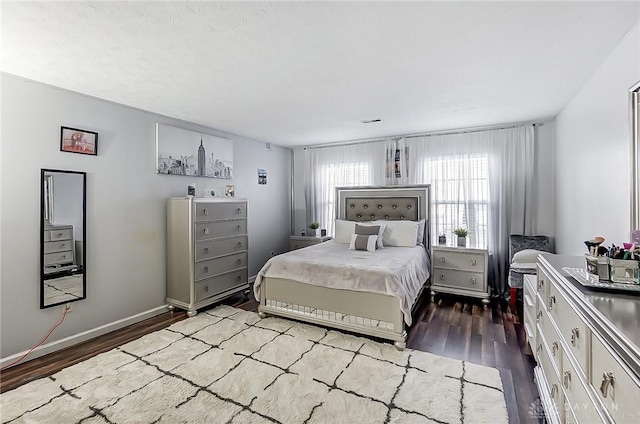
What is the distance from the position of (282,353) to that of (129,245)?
2.14m

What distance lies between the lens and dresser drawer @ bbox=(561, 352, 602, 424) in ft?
3.72

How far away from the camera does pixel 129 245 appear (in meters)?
3.36

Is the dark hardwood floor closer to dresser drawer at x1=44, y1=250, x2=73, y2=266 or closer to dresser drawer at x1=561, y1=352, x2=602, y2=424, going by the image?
dresser drawer at x1=561, y1=352, x2=602, y2=424

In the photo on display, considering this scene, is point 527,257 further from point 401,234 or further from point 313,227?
point 313,227

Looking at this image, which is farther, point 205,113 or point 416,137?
point 416,137

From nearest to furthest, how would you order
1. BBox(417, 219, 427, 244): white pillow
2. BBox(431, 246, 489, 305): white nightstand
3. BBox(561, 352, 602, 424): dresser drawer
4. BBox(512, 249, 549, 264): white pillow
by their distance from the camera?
BBox(561, 352, 602, 424): dresser drawer
BBox(512, 249, 549, 264): white pillow
BBox(431, 246, 489, 305): white nightstand
BBox(417, 219, 427, 244): white pillow

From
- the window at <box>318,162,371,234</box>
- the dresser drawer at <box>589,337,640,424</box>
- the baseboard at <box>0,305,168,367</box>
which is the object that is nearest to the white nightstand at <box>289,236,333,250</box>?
the window at <box>318,162,371,234</box>

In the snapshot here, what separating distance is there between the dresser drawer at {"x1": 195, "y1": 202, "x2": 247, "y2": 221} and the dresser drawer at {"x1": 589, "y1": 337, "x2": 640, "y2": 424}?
3.53m

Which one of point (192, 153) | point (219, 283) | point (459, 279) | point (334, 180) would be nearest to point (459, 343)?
point (459, 279)

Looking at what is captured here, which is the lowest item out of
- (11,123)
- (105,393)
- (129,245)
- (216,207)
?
(105,393)

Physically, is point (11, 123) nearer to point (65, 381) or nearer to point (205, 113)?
point (205, 113)

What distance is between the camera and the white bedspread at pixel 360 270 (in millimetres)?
2809

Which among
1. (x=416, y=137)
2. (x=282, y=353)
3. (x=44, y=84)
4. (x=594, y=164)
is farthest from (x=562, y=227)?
(x=44, y=84)

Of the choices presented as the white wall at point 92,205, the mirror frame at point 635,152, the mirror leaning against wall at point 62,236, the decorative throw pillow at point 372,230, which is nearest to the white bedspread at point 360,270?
the decorative throw pillow at point 372,230
